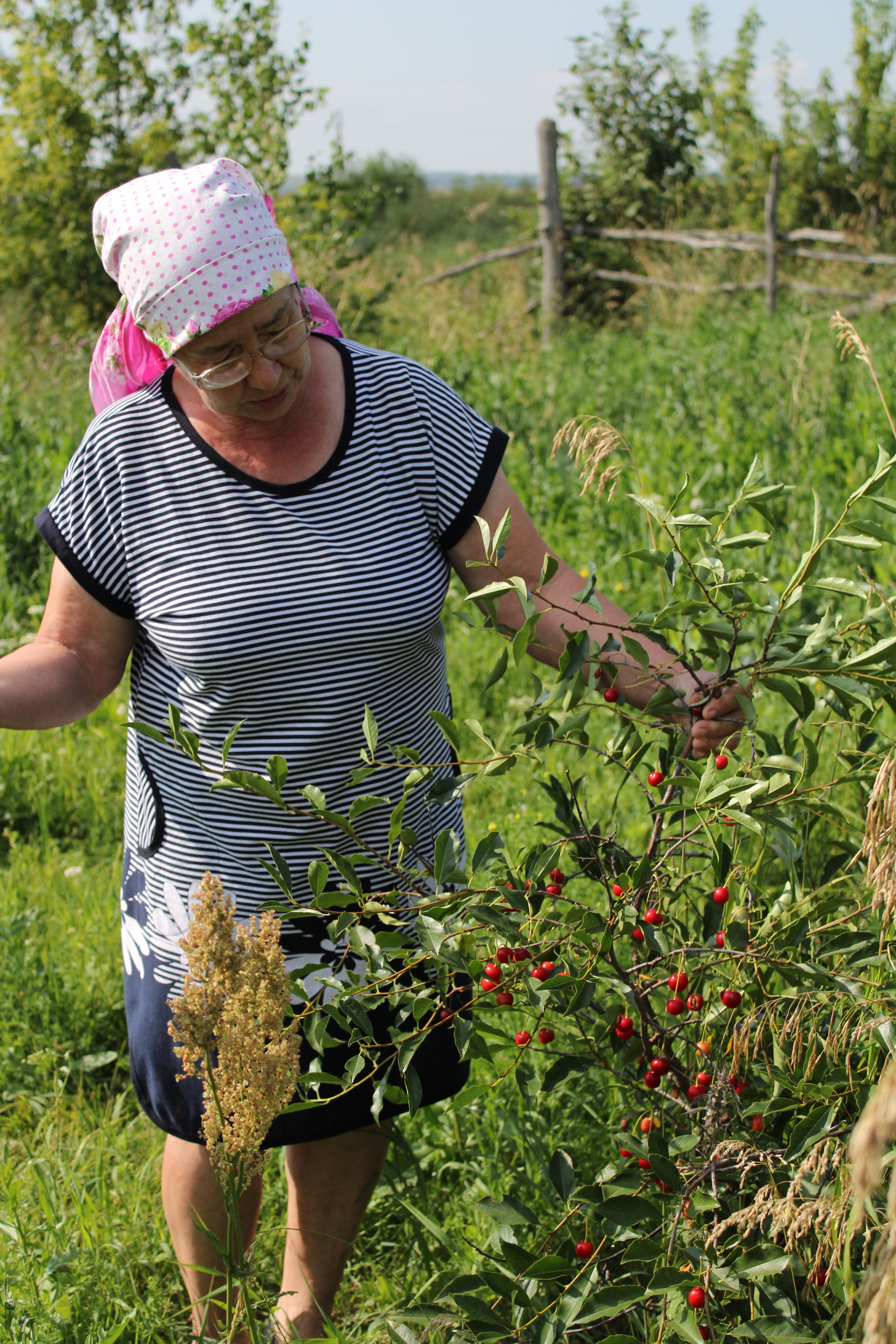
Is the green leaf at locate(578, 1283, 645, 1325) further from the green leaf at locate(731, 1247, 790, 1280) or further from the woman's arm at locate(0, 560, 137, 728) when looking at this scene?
the woman's arm at locate(0, 560, 137, 728)

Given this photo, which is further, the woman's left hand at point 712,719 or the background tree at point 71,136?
the background tree at point 71,136

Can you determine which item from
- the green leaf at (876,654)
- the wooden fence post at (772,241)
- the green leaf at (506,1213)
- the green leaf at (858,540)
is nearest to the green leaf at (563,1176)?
the green leaf at (506,1213)

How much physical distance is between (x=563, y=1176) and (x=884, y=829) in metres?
0.65

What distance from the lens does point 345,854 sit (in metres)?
1.73

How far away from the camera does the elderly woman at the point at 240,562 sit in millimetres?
1523

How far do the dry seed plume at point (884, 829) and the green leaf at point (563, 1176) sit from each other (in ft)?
1.84

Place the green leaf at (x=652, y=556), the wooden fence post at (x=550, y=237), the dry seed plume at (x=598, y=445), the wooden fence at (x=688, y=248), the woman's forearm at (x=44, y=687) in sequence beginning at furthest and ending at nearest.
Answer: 1. the wooden fence post at (x=550, y=237)
2. the wooden fence at (x=688, y=248)
3. the woman's forearm at (x=44, y=687)
4. the dry seed plume at (x=598, y=445)
5. the green leaf at (x=652, y=556)

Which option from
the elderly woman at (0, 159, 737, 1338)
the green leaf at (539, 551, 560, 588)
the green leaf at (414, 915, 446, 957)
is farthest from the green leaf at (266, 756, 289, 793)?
the elderly woman at (0, 159, 737, 1338)

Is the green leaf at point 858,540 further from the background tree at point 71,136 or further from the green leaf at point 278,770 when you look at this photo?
the background tree at point 71,136

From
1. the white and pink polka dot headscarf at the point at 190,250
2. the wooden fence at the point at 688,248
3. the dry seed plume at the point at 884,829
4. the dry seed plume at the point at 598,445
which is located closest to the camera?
the dry seed plume at the point at 884,829

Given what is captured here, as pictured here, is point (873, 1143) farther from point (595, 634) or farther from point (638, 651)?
point (595, 634)

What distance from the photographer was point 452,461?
5.56 feet

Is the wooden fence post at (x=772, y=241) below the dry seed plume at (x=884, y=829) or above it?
below

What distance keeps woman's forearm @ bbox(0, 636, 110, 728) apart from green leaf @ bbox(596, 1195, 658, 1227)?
0.97m
